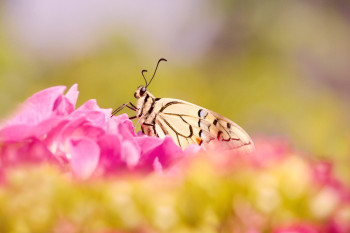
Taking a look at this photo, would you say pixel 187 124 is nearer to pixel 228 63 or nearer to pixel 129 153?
pixel 129 153

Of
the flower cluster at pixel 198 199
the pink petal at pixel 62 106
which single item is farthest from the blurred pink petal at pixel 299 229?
the pink petal at pixel 62 106

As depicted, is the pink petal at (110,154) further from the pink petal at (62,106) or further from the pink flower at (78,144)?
the pink petal at (62,106)

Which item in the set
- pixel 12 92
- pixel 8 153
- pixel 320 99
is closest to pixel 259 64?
pixel 320 99

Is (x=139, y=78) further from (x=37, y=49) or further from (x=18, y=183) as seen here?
(x=18, y=183)

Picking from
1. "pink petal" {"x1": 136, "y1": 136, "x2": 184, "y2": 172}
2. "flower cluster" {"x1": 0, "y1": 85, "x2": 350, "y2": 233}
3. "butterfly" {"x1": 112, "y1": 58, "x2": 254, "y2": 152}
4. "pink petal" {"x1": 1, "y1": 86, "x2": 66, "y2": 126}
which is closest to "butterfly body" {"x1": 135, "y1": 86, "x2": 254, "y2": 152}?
"butterfly" {"x1": 112, "y1": 58, "x2": 254, "y2": 152}

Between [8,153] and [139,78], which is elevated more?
[8,153]

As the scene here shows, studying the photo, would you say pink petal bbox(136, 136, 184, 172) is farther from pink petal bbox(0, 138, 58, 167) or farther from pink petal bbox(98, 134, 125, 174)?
pink petal bbox(0, 138, 58, 167)

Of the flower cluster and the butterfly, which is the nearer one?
the flower cluster
